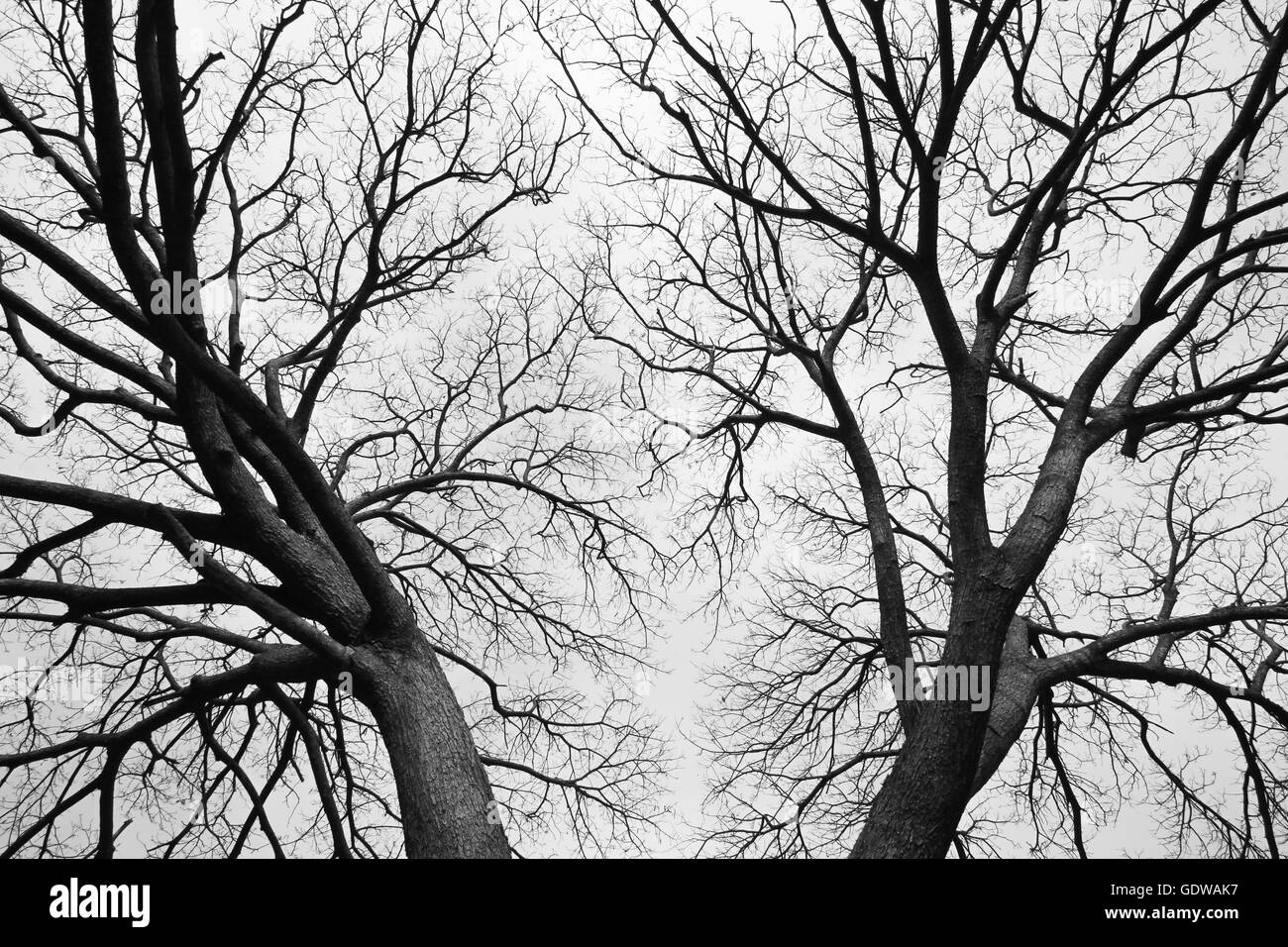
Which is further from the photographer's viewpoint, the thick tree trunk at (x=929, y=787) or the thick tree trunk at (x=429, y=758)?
the thick tree trunk at (x=429, y=758)

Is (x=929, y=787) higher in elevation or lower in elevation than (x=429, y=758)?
lower

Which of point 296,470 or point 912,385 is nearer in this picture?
point 296,470

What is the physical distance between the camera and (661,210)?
307 inches

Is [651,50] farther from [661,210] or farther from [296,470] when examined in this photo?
Result: [296,470]

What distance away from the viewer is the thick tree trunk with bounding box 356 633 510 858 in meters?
4.99

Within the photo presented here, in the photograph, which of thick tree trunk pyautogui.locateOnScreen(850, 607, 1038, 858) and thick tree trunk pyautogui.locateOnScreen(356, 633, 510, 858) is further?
thick tree trunk pyautogui.locateOnScreen(356, 633, 510, 858)

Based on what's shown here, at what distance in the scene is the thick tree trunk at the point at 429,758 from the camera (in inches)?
197

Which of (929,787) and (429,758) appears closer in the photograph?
(929,787)

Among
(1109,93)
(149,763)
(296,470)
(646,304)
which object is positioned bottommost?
(149,763)

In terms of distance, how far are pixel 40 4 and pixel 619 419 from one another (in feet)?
17.9

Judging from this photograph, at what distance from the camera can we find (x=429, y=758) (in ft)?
17.3
